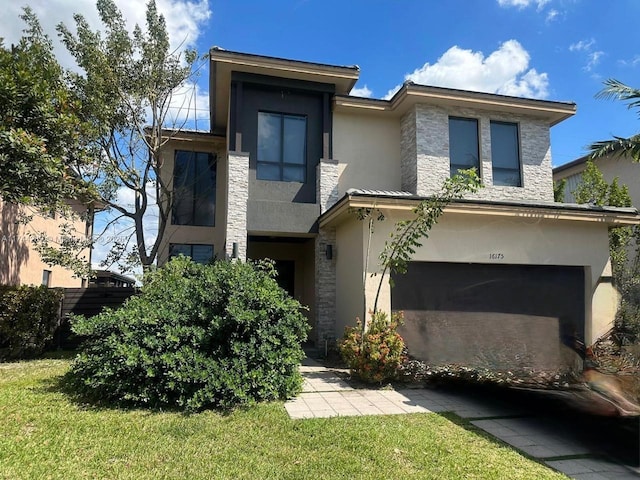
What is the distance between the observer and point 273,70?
39.0ft

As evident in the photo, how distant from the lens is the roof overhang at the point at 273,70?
11484 mm

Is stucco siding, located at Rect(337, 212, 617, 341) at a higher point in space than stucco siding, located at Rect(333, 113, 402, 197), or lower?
lower

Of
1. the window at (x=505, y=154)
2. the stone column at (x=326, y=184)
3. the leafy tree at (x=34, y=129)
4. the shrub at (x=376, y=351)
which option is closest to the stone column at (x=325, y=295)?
the stone column at (x=326, y=184)

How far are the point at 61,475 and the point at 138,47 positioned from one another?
12.5 metres

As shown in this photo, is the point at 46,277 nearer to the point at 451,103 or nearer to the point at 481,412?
the point at 451,103

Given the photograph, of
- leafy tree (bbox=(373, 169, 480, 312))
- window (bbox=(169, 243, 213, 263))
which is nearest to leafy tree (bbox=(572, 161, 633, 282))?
leafy tree (bbox=(373, 169, 480, 312))

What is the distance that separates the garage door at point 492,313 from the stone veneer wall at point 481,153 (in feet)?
10.6

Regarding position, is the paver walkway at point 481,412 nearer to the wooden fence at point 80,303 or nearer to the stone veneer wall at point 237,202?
the stone veneer wall at point 237,202

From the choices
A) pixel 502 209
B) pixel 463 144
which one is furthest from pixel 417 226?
pixel 463 144

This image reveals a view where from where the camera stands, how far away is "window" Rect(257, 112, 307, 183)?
40.4 ft

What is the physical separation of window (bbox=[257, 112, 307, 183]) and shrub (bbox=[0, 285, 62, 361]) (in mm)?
6791

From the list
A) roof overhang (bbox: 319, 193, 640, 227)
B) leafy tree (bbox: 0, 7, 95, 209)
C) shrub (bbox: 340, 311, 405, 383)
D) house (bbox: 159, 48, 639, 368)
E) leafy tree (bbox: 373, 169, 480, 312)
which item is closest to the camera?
shrub (bbox: 340, 311, 405, 383)

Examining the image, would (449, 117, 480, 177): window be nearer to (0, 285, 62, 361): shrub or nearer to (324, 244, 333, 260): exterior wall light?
(324, 244, 333, 260): exterior wall light

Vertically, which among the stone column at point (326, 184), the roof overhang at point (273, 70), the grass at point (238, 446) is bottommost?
the grass at point (238, 446)
